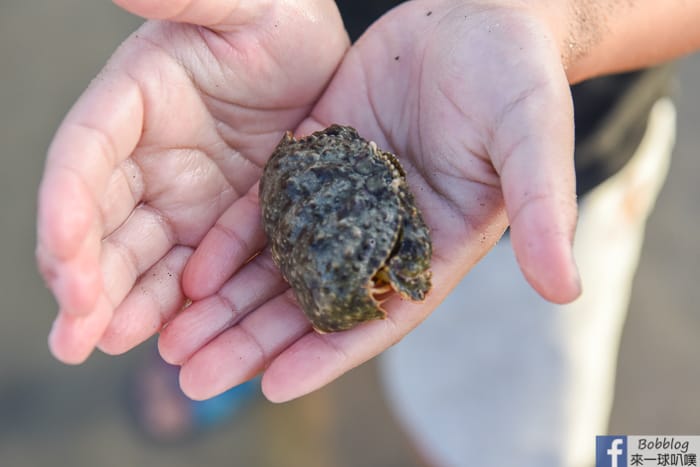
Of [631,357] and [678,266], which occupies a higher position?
[678,266]

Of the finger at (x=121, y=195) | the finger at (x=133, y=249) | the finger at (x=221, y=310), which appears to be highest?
the finger at (x=121, y=195)

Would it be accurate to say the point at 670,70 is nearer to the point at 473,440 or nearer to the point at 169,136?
the point at 473,440

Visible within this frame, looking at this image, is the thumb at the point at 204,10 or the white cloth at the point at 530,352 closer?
the thumb at the point at 204,10

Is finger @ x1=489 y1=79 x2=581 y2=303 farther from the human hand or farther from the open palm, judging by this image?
the human hand

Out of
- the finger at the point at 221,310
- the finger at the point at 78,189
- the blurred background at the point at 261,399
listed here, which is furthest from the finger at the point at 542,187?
the blurred background at the point at 261,399

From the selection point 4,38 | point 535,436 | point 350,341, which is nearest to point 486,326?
point 535,436

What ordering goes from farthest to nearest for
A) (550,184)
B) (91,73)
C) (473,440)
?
(91,73)
(473,440)
(550,184)

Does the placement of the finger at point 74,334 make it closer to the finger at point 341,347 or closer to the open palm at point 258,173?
the open palm at point 258,173

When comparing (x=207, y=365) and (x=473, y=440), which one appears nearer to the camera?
(x=207, y=365)
